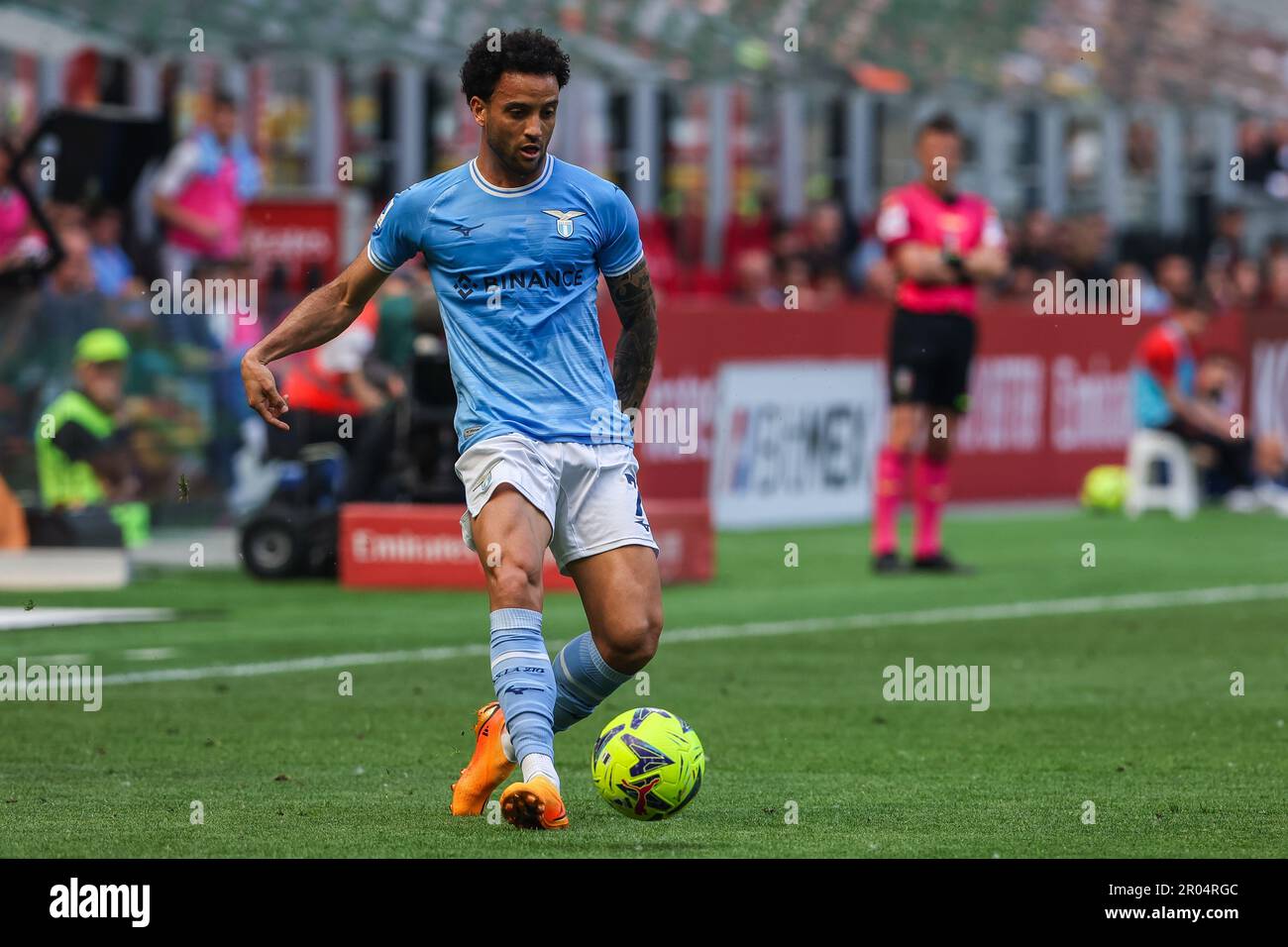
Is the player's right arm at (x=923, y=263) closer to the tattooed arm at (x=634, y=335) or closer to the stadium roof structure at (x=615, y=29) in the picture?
the stadium roof structure at (x=615, y=29)

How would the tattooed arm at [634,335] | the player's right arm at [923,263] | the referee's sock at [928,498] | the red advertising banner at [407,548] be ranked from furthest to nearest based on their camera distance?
the referee's sock at [928,498]
the player's right arm at [923,263]
the red advertising banner at [407,548]
the tattooed arm at [634,335]

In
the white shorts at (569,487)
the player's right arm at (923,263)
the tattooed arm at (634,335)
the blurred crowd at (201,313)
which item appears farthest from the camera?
the blurred crowd at (201,313)

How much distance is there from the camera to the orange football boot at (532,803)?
22.2 feet

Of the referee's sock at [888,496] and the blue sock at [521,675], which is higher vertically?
the referee's sock at [888,496]

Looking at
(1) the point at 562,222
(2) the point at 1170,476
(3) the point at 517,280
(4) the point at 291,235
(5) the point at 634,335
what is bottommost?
(2) the point at 1170,476

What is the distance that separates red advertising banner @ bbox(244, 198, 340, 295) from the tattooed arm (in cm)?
1203

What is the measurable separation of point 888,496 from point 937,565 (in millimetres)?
533

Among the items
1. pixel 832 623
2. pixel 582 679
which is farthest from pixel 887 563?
pixel 582 679

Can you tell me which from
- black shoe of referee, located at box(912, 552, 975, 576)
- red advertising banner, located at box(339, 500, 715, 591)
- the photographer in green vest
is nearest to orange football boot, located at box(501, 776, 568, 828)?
red advertising banner, located at box(339, 500, 715, 591)

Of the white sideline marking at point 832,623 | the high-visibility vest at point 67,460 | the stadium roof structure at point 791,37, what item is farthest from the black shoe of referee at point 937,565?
the stadium roof structure at point 791,37

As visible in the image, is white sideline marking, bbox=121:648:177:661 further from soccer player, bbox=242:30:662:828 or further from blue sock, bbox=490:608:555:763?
blue sock, bbox=490:608:555:763

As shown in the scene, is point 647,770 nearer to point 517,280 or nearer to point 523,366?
point 523,366

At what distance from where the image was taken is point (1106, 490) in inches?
832

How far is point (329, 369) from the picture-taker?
15898 mm
